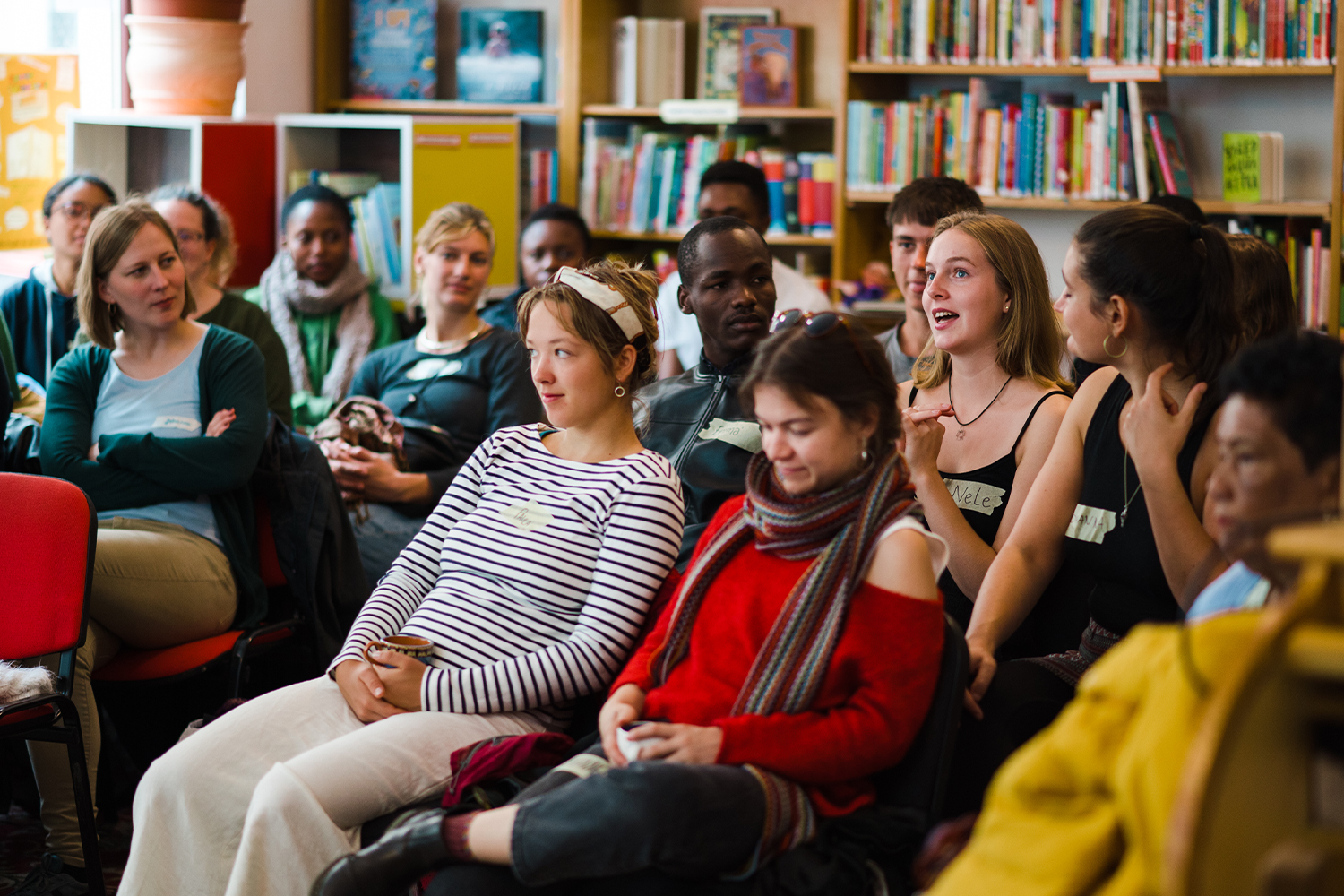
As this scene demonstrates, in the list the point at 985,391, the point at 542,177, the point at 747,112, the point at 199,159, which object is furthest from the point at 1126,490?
the point at 199,159

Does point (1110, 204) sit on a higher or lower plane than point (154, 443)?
higher

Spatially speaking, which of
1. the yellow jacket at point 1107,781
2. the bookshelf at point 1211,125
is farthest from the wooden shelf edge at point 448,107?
the yellow jacket at point 1107,781

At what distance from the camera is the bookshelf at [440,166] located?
446 cm

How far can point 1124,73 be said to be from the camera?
3.83 m

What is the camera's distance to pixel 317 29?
5000mm

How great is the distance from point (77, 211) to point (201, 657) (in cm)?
186

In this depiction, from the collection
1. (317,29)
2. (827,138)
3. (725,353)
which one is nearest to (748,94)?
(827,138)

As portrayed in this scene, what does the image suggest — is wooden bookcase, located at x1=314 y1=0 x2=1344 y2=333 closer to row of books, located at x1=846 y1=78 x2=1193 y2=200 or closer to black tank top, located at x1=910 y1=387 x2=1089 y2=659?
row of books, located at x1=846 y1=78 x2=1193 y2=200

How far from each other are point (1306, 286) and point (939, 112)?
125 cm

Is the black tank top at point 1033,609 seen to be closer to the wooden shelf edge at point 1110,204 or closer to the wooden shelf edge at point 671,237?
the wooden shelf edge at point 1110,204

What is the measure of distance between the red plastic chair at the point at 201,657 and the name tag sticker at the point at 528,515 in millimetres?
878

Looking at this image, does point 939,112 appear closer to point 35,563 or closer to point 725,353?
point 725,353

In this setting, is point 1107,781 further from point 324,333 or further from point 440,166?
point 440,166

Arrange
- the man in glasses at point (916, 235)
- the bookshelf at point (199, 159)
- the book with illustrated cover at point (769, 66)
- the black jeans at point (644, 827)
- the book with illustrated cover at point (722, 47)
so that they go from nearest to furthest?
the black jeans at point (644, 827), the man in glasses at point (916, 235), the bookshelf at point (199, 159), the book with illustrated cover at point (769, 66), the book with illustrated cover at point (722, 47)
